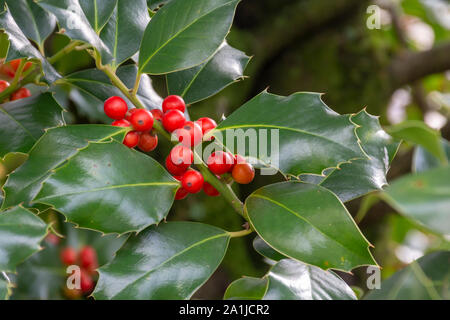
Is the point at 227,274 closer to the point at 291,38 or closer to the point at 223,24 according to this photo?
the point at 291,38

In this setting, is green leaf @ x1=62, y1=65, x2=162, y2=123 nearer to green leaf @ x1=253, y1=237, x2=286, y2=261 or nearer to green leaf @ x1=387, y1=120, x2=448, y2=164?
green leaf @ x1=253, y1=237, x2=286, y2=261

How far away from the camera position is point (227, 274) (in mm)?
1770

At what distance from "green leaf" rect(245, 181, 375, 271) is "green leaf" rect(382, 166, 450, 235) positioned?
17 centimetres

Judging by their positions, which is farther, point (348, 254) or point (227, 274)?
point (227, 274)

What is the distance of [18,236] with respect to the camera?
0.47 m

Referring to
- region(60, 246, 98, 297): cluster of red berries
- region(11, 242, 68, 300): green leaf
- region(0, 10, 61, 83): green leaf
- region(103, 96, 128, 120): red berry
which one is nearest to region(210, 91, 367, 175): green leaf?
region(103, 96, 128, 120): red berry

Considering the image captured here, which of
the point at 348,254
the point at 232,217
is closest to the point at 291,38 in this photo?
the point at 232,217

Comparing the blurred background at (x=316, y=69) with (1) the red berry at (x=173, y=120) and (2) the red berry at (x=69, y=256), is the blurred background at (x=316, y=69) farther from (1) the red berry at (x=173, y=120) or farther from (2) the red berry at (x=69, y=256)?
(1) the red berry at (x=173, y=120)

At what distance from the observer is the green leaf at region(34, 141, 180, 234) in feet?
1.59

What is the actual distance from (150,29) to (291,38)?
143cm

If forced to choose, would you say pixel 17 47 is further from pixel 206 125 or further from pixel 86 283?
pixel 86 283

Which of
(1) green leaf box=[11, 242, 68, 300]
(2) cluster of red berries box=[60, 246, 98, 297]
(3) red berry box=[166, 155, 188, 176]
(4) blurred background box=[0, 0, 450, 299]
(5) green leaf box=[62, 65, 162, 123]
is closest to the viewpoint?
(3) red berry box=[166, 155, 188, 176]

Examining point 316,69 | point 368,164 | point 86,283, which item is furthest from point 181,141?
point 316,69

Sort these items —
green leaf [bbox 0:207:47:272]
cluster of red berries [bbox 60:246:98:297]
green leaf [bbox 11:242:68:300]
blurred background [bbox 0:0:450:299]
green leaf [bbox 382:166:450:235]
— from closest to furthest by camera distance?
1. green leaf [bbox 382:166:450:235]
2. green leaf [bbox 0:207:47:272]
3. green leaf [bbox 11:242:68:300]
4. cluster of red berries [bbox 60:246:98:297]
5. blurred background [bbox 0:0:450:299]
